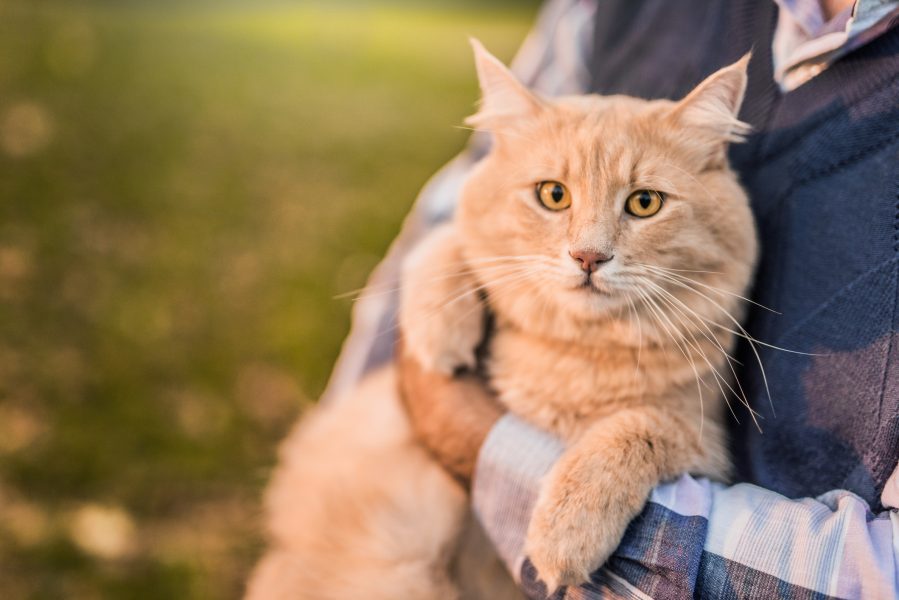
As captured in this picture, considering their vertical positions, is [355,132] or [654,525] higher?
[355,132]

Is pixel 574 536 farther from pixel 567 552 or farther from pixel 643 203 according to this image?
pixel 643 203

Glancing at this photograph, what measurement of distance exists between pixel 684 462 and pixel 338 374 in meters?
1.23

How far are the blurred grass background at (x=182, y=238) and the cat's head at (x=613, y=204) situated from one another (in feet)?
1.29

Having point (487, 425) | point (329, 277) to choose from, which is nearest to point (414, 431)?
point (487, 425)

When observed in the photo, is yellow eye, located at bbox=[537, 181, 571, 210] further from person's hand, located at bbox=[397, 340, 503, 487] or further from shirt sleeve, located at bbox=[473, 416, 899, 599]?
shirt sleeve, located at bbox=[473, 416, 899, 599]

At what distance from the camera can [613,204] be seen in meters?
1.13

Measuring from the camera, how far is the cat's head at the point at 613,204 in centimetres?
110

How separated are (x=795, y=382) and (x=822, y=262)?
0.69 feet

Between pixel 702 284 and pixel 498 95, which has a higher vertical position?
pixel 498 95

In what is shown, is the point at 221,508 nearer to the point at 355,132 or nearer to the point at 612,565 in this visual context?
the point at 612,565

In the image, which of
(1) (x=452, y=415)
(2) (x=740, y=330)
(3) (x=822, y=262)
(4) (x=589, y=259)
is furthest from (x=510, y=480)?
(3) (x=822, y=262)

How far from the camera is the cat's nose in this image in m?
1.07

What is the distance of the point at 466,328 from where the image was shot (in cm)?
133

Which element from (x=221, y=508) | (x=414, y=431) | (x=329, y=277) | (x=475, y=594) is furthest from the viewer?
(x=329, y=277)
